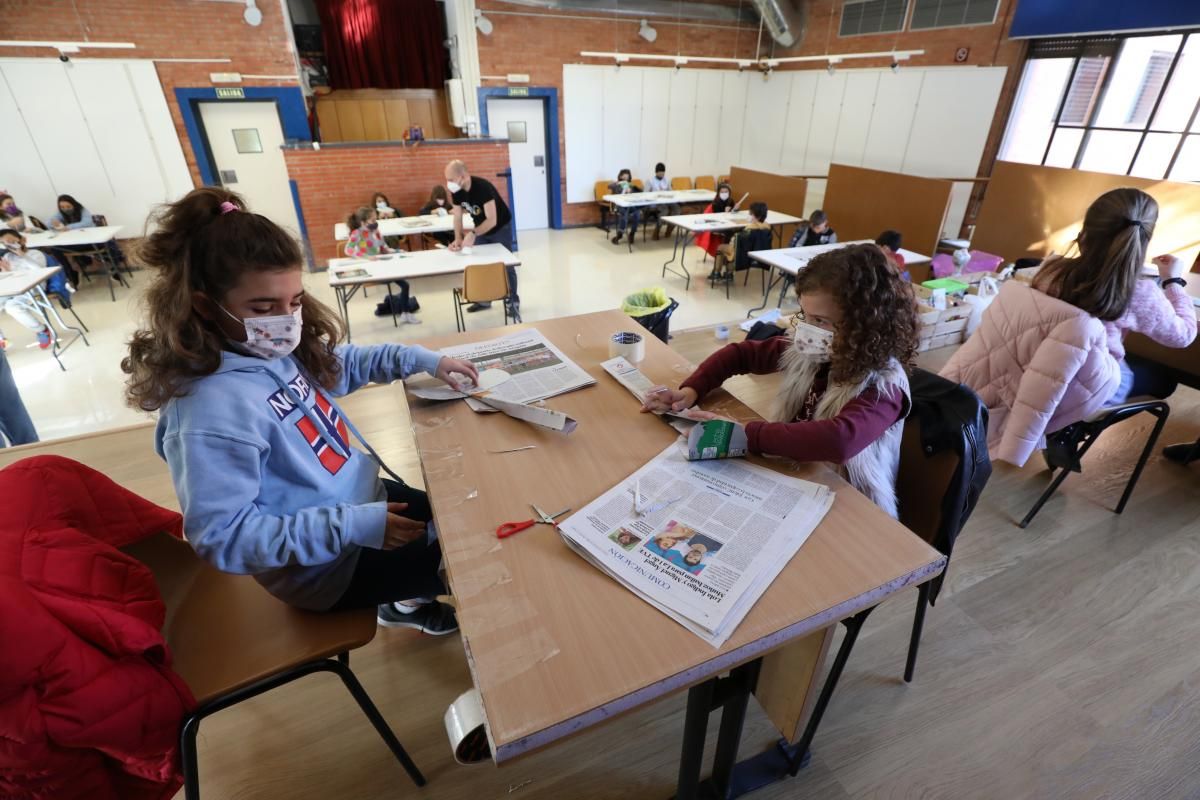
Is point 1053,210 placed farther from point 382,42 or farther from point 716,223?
point 382,42

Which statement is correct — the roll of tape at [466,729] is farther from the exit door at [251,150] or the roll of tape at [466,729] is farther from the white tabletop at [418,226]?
the exit door at [251,150]

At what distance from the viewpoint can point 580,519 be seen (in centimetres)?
98

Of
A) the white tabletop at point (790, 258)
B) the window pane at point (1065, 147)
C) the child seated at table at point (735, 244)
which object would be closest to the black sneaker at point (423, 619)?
the white tabletop at point (790, 258)

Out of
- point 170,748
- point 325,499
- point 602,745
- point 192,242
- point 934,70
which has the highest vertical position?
point 934,70

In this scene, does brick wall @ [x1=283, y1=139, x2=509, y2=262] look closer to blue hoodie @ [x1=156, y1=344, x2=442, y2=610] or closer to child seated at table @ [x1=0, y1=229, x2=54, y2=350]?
child seated at table @ [x1=0, y1=229, x2=54, y2=350]

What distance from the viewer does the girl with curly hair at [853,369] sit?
1.12 meters

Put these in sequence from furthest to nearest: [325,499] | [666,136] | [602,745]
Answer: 1. [666,136]
2. [602,745]
3. [325,499]

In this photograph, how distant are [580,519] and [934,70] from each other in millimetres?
7710

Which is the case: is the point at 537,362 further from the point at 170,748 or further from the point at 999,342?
the point at 999,342

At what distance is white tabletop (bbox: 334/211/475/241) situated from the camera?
16.9 feet

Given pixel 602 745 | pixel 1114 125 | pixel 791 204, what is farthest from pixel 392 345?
pixel 1114 125

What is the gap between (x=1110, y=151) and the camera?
534 centimetres

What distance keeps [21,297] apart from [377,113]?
510 cm

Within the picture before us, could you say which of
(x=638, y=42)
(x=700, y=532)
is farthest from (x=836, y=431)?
(x=638, y=42)
